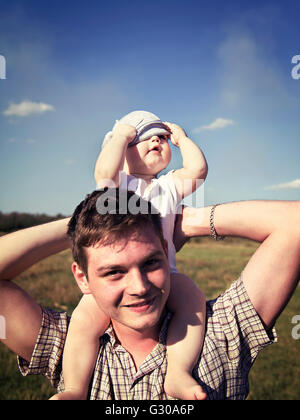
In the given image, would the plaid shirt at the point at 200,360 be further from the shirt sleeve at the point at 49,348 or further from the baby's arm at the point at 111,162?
the baby's arm at the point at 111,162

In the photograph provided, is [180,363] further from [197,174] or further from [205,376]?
[197,174]

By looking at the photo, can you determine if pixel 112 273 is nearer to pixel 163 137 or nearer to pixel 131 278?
pixel 131 278

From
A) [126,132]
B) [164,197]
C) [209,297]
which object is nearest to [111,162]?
[126,132]

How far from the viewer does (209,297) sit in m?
10.6

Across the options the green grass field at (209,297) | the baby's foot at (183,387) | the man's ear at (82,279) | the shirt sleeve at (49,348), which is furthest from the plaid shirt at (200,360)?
the green grass field at (209,297)

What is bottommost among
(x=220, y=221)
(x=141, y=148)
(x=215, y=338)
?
(x=215, y=338)

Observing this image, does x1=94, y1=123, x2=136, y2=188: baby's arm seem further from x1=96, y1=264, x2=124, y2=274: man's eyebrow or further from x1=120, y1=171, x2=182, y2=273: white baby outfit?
x1=96, y1=264, x2=124, y2=274: man's eyebrow

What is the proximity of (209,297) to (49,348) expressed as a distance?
31.1 feet

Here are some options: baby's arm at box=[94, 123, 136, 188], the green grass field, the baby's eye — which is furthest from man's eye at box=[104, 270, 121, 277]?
the green grass field

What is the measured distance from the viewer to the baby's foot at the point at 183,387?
53.2 inches

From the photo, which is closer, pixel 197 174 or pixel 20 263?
pixel 20 263
